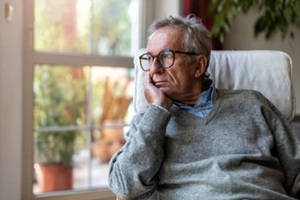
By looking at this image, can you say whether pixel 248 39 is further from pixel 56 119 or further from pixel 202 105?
pixel 56 119

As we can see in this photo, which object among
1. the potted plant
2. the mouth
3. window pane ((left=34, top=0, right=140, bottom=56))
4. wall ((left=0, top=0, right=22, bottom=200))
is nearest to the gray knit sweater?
the mouth

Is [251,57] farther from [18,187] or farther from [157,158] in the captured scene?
[18,187]

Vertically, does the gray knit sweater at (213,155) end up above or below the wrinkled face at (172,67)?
below

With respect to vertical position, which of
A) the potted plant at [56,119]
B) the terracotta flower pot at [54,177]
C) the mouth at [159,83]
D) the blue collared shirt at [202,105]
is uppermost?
the mouth at [159,83]

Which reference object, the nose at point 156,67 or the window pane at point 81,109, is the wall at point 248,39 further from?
the nose at point 156,67

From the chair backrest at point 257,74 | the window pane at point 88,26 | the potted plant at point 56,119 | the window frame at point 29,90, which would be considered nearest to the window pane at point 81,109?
the potted plant at point 56,119

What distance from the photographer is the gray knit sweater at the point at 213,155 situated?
1352mm

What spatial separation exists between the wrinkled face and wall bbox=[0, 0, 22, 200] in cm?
69

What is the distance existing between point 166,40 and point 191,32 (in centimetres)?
10

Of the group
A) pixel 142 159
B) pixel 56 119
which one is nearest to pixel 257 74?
pixel 142 159

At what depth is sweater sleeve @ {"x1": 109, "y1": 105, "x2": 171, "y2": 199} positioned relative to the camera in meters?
1.33

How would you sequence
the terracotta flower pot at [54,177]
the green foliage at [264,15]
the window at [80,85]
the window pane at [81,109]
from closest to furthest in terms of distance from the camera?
the green foliage at [264,15] < the window at [80,85] < the terracotta flower pot at [54,177] < the window pane at [81,109]

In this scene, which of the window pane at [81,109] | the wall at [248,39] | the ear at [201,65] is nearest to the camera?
the ear at [201,65]

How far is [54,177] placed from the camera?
285cm
